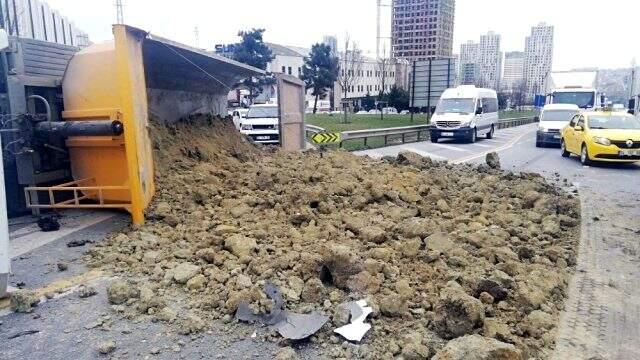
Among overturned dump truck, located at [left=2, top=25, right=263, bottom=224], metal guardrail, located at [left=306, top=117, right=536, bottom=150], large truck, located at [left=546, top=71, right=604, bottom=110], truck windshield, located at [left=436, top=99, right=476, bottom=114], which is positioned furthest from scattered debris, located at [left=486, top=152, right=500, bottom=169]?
large truck, located at [left=546, top=71, right=604, bottom=110]

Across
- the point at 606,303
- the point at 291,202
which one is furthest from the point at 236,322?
the point at 606,303

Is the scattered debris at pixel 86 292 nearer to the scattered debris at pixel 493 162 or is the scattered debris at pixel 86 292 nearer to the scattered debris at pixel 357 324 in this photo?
the scattered debris at pixel 357 324

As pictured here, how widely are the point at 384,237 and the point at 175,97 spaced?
16.1ft

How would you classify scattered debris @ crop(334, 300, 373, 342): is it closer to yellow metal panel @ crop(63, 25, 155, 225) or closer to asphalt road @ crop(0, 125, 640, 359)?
asphalt road @ crop(0, 125, 640, 359)

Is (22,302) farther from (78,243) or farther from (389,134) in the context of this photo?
(389,134)

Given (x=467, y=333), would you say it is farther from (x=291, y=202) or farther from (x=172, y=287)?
(x=291, y=202)

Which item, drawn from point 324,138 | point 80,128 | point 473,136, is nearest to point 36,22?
point 324,138

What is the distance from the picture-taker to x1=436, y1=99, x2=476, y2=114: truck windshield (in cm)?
2164

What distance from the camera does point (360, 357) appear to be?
128 inches

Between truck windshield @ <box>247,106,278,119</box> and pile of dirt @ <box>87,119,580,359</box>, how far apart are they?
1004cm

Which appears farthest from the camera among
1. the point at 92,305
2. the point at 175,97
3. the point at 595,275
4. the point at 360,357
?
the point at 175,97

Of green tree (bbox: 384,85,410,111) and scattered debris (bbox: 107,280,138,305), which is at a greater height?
green tree (bbox: 384,85,410,111)

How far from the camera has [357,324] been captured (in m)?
3.56

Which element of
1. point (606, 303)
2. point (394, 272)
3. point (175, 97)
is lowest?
point (606, 303)
